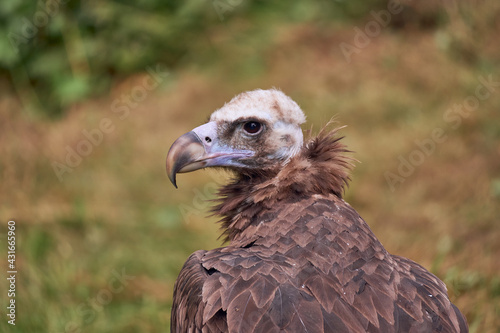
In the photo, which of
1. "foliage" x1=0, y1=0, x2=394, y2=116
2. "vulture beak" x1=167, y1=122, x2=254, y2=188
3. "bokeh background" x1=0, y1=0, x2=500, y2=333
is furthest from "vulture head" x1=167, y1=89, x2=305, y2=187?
"foliage" x1=0, y1=0, x2=394, y2=116

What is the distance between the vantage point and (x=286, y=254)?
3025 mm

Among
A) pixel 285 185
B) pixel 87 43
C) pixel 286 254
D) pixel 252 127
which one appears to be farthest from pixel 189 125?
pixel 286 254

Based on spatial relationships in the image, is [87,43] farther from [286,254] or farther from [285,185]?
[286,254]

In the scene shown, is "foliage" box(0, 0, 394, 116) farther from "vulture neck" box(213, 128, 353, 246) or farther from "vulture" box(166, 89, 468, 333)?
"vulture neck" box(213, 128, 353, 246)

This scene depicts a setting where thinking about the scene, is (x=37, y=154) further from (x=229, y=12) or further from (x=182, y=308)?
(x=182, y=308)

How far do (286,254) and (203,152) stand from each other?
822 mm

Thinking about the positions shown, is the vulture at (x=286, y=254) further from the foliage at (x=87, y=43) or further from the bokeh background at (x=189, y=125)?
the foliage at (x=87, y=43)

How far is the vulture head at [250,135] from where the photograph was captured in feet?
11.7

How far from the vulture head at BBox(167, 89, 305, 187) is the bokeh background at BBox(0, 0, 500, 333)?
1907mm

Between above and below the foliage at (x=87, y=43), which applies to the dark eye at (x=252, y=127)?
below

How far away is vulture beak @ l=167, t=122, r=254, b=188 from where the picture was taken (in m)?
3.48

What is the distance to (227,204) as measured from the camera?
3.54 metres

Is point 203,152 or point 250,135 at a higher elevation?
point 250,135

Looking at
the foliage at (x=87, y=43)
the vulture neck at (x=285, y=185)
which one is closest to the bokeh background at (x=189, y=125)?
the foliage at (x=87, y=43)
